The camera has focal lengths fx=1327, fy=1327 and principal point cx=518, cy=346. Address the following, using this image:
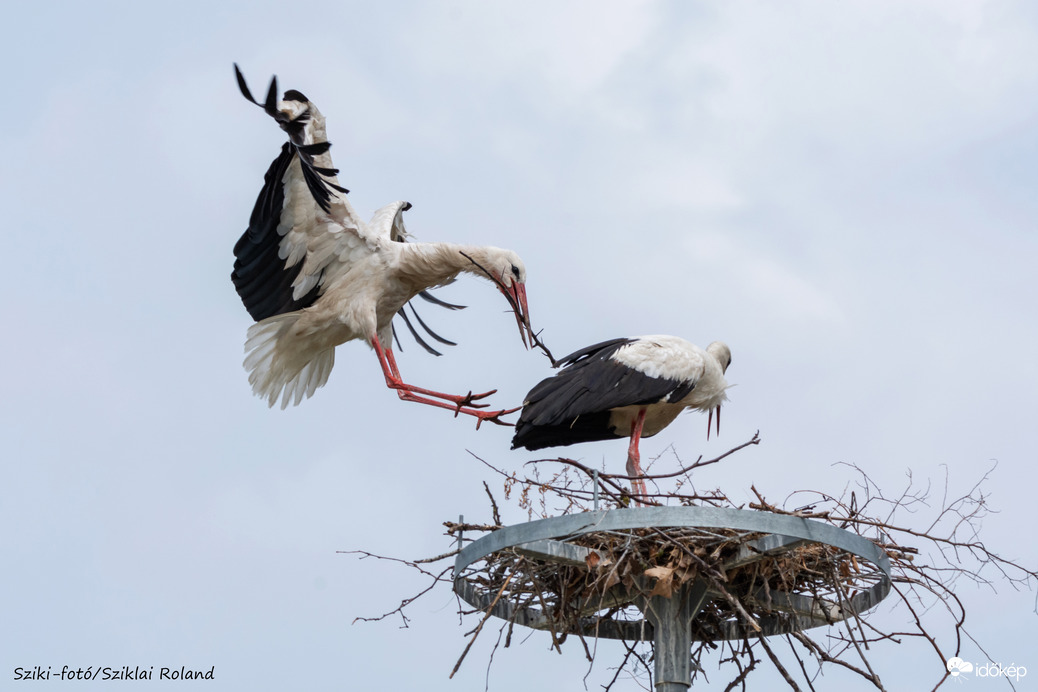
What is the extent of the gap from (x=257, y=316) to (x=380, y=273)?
36.9 inches

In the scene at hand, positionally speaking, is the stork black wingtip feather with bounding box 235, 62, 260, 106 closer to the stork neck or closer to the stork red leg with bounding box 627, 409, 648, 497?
the stork neck

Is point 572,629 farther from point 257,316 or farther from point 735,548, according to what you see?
point 257,316

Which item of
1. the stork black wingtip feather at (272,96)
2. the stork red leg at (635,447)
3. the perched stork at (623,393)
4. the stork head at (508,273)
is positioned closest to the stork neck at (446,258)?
the stork head at (508,273)

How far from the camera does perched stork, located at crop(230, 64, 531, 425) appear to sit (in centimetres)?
878

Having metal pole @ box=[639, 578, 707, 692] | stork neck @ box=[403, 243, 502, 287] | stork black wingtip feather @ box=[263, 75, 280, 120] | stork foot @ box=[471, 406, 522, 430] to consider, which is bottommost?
metal pole @ box=[639, 578, 707, 692]

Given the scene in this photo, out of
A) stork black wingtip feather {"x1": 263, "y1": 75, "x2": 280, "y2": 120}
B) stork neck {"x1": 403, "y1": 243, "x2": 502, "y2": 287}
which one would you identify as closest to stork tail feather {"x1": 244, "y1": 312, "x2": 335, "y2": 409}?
stork neck {"x1": 403, "y1": 243, "x2": 502, "y2": 287}

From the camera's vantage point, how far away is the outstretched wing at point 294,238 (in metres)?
8.57

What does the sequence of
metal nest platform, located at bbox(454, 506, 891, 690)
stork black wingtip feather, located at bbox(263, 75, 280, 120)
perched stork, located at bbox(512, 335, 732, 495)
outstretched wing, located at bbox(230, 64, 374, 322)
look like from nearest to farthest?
metal nest platform, located at bbox(454, 506, 891, 690)
stork black wingtip feather, located at bbox(263, 75, 280, 120)
perched stork, located at bbox(512, 335, 732, 495)
outstretched wing, located at bbox(230, 64, 374, 322)

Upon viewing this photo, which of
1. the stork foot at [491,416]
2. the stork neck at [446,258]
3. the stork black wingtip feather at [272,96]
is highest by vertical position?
the stork neck at [446,258]

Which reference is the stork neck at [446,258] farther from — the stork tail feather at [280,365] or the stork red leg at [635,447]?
the stork red leg at [635,447]

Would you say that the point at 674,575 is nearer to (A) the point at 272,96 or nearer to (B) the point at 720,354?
(B) the point at 720,354

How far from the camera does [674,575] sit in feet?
22.0

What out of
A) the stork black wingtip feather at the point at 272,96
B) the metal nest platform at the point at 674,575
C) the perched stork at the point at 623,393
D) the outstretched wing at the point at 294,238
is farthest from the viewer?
the outstretched wing at the point at 294,238

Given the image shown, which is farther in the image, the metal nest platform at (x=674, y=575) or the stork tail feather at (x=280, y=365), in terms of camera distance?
the stork tail feather at (x=280, y=365)
